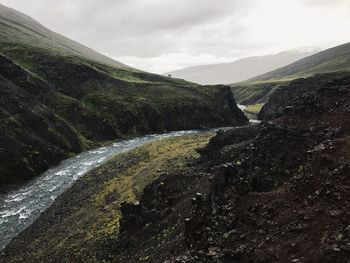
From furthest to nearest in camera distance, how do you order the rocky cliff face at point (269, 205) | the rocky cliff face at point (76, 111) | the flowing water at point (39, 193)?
the rocky cliff face at point (76, 111) < the flowing water at point (39, 193) < the rocky cliff face at point (269, 205)

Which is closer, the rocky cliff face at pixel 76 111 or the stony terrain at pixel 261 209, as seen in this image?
the stony terrain at pixel 261 209

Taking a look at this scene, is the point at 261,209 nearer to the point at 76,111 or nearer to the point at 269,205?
the point at 269,205

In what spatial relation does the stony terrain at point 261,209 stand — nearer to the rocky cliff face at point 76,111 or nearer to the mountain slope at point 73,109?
the rocky cliff face at point 76,111

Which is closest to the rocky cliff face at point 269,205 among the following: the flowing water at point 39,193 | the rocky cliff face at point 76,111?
the flowing water at point 39,193

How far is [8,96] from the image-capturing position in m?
95.9

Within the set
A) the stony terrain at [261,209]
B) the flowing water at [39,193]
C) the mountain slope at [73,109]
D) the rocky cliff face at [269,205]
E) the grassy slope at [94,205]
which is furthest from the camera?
the mountain slope at [73,109]

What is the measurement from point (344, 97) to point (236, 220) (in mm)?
20881

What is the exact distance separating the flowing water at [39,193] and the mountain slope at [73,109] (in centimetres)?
357

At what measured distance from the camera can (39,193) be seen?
66.8 meters

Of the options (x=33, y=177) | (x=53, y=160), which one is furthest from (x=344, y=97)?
(x=53, y=160)

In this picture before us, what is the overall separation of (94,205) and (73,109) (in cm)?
6257

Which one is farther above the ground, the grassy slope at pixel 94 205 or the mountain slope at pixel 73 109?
the mountain slope at pixel 73 109

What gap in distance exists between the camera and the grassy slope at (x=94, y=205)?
150 ft

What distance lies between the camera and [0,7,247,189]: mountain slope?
278 ft
